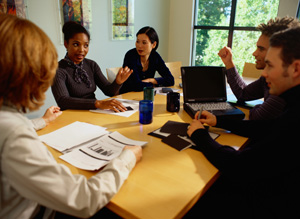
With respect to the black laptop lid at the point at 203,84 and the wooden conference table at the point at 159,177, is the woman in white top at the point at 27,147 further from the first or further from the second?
the black laptop lid at the point at 203,84

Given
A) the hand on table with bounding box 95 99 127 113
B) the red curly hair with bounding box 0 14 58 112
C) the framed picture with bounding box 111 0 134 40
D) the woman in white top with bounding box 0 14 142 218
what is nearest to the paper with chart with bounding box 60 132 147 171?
the woman in white top with bounding box 0 14 142 218

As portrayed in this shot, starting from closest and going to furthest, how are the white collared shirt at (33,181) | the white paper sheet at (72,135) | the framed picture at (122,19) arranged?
1. the white collared shirt at (33,181)
2. the white paper sheet at (72,135)
3. the framed picture at (122,19)

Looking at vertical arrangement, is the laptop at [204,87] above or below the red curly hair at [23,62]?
below

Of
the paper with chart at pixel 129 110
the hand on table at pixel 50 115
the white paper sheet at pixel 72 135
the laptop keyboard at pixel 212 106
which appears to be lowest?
the white paper sheet at pixel 72 135

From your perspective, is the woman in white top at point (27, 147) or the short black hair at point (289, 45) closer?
the woman in white top at point (27, 147)

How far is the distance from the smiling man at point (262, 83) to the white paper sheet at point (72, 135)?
0.94 meters

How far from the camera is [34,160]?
2.11 feet

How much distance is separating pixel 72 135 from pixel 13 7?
2054 millimetres

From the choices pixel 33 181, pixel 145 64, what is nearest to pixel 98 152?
pixel 33 181

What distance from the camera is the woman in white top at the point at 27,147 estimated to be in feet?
2.09

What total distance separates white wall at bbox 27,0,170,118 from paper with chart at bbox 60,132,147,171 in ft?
6.87

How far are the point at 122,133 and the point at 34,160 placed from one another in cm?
64

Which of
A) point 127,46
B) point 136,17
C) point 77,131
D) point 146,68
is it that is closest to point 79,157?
point 77,131

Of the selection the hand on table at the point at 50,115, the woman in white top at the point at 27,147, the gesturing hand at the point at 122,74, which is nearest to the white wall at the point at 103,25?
the gesturing hand at the point at 122,74
